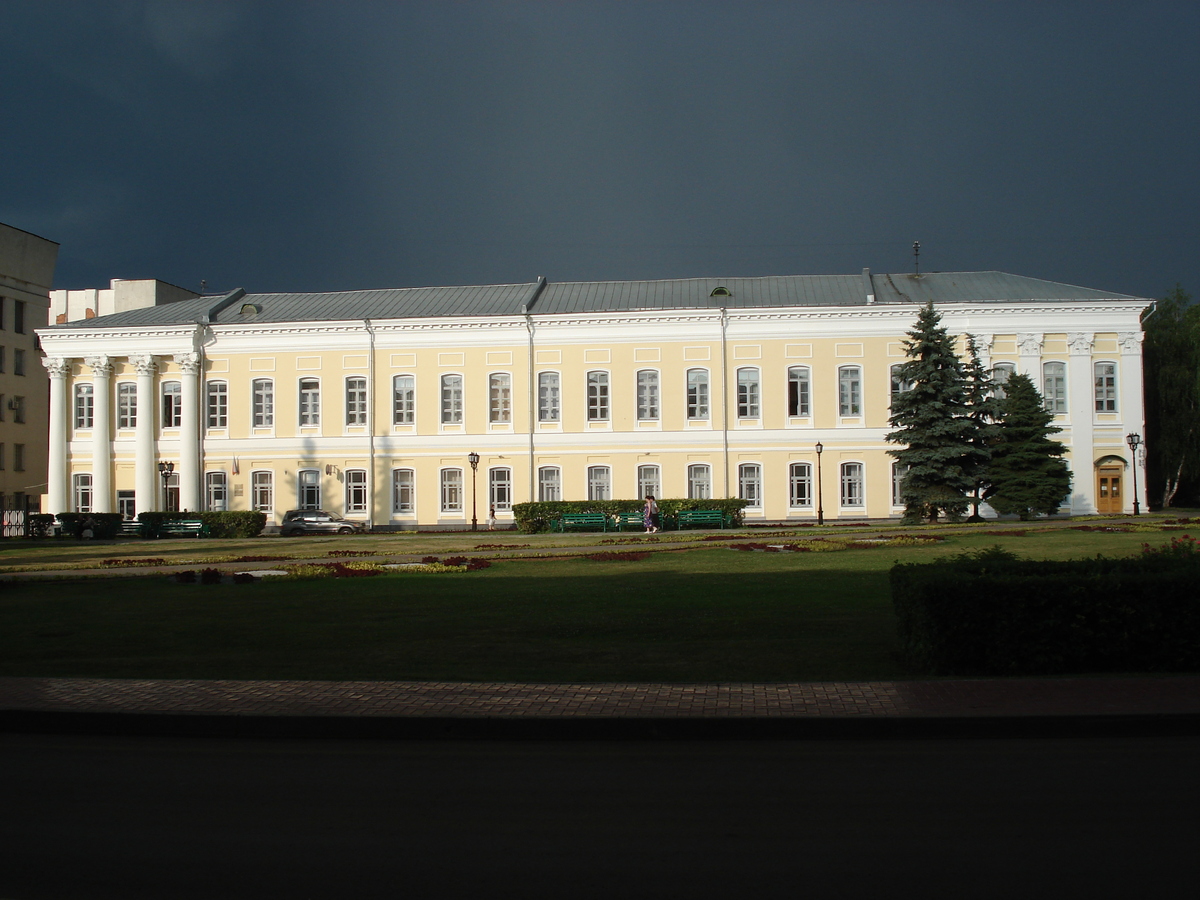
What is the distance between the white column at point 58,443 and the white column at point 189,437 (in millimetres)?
5764

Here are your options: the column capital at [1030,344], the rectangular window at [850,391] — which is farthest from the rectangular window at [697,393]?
the column capital at [1030,344]

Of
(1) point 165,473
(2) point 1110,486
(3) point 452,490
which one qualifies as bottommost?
(2) point 1110,486

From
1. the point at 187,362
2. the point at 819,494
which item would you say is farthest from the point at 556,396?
the point at 187,362

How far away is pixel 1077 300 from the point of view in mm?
→ 43094

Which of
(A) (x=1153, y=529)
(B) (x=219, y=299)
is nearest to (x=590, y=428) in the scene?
(B) (x=219, y=299)

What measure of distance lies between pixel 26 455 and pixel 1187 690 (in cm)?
6232

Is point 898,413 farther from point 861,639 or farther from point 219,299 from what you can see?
point 219,299

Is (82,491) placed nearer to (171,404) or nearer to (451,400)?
(171,404)

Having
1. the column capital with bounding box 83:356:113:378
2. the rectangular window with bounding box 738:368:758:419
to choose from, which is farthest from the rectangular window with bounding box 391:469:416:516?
the rectangular window with bounding box 738:368:758:419

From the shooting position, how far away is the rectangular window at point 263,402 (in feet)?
153

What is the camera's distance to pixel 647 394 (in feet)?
148

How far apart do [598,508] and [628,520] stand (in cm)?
141

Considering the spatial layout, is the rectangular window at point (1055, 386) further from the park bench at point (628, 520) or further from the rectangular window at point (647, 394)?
the park bench at point (628, 520)

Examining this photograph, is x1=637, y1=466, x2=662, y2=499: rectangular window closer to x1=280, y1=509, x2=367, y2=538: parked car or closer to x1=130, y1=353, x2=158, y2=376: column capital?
x1=280, y1=509, x2=367, y2=538: parked car
